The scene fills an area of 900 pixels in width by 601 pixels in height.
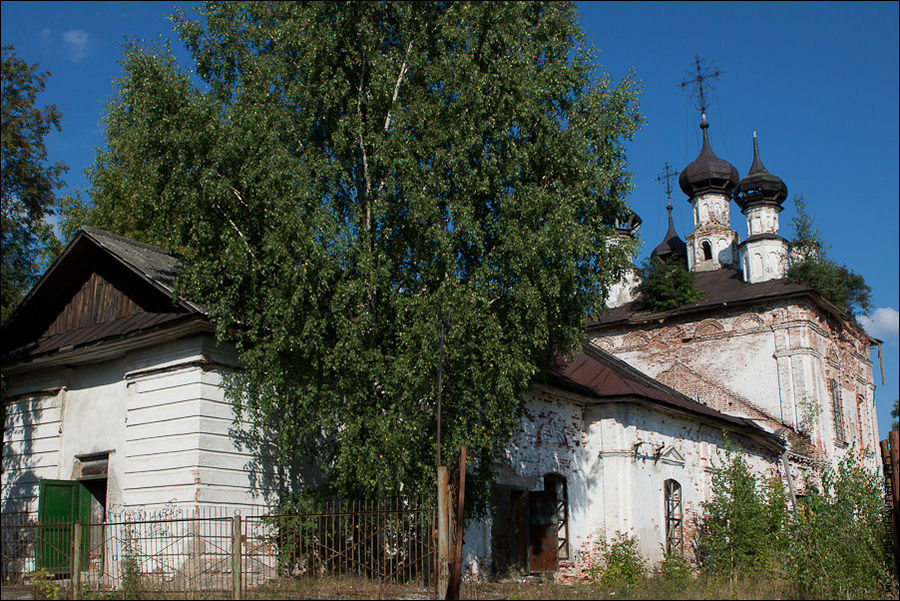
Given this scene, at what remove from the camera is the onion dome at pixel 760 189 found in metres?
27.6

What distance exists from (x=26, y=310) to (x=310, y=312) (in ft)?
21.6

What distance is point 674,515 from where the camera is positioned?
17.5 m

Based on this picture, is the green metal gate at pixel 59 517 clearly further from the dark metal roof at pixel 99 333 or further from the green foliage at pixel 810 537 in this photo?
the green foliage at pixel 810 537

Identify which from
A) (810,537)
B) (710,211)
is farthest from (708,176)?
(810,537)

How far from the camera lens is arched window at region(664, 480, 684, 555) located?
17172mm

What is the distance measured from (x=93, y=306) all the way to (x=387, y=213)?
571 cm

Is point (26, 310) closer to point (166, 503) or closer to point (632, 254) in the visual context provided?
point (166, 503)

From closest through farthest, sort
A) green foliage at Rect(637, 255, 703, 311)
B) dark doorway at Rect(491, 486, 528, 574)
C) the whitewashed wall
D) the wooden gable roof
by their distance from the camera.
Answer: the wooden gable roof < dark doorway at Rect(491, 486, 528, 574) < the whitewashed wall < green foliage at Rect(637, 255, 703, 311)

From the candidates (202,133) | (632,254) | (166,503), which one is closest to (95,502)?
(166,503)

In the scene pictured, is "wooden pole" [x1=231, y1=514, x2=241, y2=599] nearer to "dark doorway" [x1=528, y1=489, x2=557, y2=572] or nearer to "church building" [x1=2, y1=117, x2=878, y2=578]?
"church building" [x1=2, y1=117, x2=878, y2=578]

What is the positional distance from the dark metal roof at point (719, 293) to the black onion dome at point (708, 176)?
3286mm

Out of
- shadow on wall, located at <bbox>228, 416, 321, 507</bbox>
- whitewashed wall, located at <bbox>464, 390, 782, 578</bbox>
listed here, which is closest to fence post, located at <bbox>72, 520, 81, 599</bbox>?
shadow on wall, located at <bbox>228, 416, 321, 507</bbox>

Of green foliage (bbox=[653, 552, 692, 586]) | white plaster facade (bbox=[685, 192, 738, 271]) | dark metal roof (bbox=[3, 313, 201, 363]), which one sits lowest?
green foliage (bbox=[653, 552, 692, 586])

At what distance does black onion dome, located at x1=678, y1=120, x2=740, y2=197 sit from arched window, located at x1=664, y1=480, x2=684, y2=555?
15.8 meters
